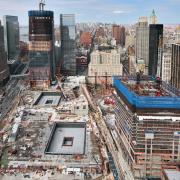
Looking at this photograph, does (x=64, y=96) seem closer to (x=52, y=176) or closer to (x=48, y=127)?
(x=48, y=127)

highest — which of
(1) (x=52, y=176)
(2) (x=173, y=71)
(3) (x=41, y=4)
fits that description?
(3) (x=41, y=4)

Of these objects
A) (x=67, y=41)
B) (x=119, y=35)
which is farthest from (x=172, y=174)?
(x=119, y=35)

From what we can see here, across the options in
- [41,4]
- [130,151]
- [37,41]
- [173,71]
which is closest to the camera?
[130,151]

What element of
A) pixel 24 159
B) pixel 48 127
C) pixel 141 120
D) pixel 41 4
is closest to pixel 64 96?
pixel 48 127

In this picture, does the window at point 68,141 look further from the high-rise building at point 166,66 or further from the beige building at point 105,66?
the beige building at point 105,66

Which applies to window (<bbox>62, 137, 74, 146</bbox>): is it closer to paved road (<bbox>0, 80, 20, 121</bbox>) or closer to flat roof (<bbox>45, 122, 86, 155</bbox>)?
flat roof (<bbox>45, 122, 86, 155</bbox>)

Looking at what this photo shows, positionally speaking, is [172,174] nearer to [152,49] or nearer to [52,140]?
[52,140]
